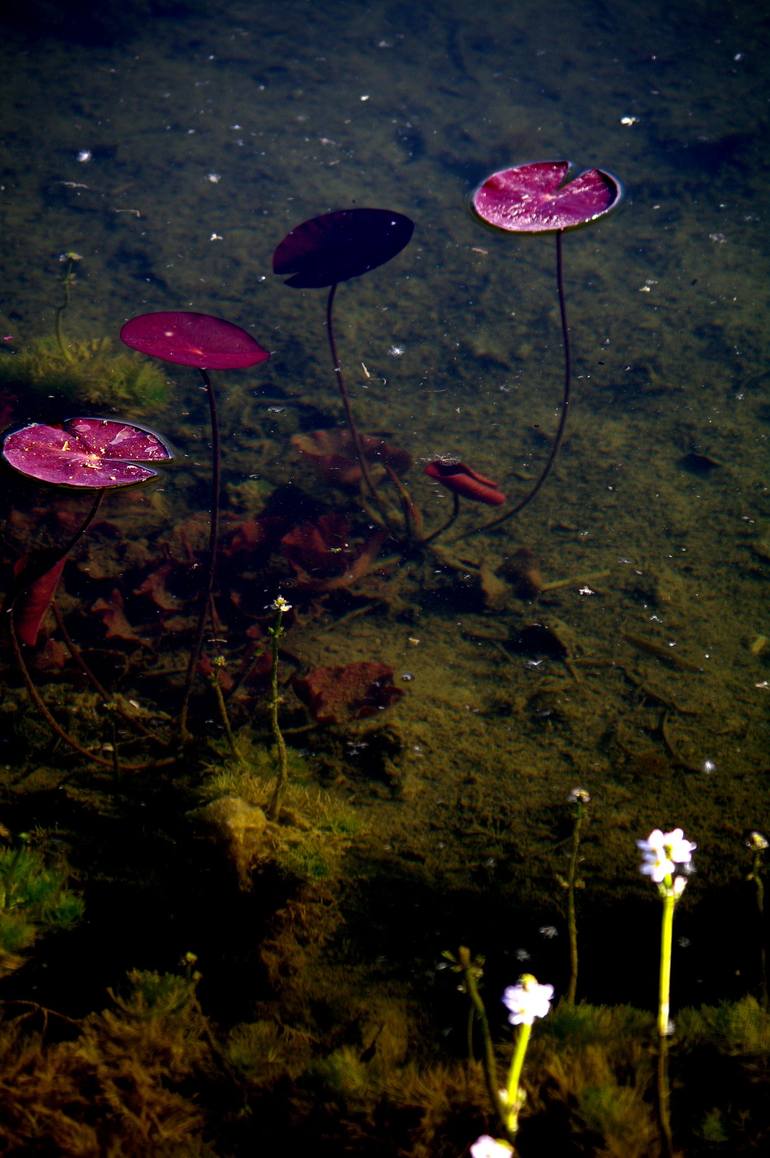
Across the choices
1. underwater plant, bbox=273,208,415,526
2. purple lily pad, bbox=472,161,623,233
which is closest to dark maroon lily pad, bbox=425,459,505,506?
underwater plant, bbox=273,208,415,526

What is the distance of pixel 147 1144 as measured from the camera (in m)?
1.43

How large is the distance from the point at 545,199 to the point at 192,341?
6.98ft

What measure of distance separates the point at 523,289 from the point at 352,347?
1724 mm

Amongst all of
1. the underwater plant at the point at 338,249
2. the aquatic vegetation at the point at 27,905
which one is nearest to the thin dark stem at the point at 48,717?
the aquatic vegetation at the point at 27,905

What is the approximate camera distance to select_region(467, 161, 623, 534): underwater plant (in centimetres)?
373

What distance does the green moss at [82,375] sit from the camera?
4.75 meters

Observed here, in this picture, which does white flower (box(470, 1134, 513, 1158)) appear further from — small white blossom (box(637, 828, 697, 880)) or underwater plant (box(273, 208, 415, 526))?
underwater plant (box(273, 208, 415, 526))

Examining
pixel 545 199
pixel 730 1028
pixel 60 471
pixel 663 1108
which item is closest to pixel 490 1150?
pixel 663 1108

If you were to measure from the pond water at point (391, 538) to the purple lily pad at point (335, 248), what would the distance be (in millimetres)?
983

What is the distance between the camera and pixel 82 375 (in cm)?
482

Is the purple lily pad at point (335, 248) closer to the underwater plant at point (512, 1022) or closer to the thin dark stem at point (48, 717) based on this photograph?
the thin dark stem at point (48, 717)

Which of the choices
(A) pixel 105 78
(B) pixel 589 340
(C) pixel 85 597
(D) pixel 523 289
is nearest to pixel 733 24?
(D) pixel 523 289

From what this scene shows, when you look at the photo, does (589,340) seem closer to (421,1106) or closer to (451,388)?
(451,388)

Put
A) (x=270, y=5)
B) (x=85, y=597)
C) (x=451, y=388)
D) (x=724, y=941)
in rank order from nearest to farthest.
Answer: (x=724, y=941) < (x=85, y=597) < (x=451, y=388) < (x=270, y=5)
